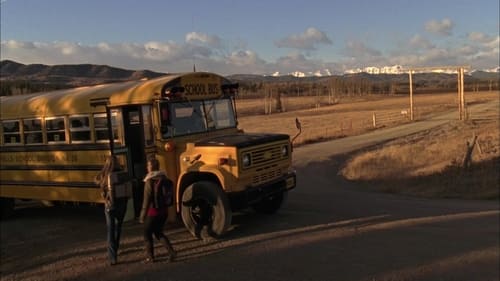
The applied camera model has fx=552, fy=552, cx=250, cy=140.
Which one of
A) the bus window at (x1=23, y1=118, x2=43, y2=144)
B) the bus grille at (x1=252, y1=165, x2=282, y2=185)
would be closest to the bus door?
the bus grille at (x1=252, y1=165, x2=282, y2=185)

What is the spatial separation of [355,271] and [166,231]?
3.98 m

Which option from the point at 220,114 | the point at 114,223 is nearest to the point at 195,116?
the point at 220,114

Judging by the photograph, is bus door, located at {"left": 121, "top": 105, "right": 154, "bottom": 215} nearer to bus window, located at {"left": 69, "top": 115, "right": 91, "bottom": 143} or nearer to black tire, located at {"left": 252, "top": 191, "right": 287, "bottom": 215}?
bus window, located at {"left": 69, "top": 115, "right": 91, "bottom": 143}

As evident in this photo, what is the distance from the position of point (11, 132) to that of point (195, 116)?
455 cm

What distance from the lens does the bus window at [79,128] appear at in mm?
10102

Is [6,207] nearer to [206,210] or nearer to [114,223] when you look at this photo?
[114,223]

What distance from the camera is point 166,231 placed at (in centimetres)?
997

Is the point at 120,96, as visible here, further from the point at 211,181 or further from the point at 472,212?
the point at 472,212

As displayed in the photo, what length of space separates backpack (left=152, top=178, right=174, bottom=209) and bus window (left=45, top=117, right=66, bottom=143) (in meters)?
3.73

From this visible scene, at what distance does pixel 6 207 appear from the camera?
12578mm

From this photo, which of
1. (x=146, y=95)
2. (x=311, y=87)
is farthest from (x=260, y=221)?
(x=311, y=87)

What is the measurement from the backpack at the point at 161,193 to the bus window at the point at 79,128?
298 cm

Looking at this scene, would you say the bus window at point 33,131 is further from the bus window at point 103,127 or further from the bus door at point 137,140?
the bus door at point 137,140

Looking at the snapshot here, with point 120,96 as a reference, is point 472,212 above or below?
below
